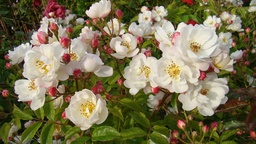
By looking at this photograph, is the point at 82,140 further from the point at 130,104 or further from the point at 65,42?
the point at 65,42

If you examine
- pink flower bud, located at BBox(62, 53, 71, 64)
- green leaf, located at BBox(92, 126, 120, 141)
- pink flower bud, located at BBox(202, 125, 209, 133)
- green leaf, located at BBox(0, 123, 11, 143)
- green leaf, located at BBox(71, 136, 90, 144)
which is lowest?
green leaf, located at BBox(0, 123, 11, 143)

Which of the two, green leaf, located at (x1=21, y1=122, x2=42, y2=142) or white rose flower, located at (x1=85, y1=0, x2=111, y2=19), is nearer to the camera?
green leaf, located at (x1=21, y1=122, x2=42, y2=142)

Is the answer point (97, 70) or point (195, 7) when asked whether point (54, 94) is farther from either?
point (195, 7)

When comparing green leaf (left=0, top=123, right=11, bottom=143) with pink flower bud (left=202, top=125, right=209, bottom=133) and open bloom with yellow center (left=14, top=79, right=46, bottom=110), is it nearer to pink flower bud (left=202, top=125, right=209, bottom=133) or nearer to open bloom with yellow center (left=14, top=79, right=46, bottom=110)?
open bloom with yellow center (left=14, top=79, right=46, bottom=110)

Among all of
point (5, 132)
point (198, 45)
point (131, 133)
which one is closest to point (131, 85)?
point (131, 133)

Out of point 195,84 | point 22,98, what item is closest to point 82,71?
point 22,98

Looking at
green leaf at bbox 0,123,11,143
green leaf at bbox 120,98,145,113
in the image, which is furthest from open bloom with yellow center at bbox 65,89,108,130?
green leaf at bbox 0,123,11,143

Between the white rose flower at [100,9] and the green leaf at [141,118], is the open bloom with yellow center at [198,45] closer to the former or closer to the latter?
the green leaf at [141,118]
